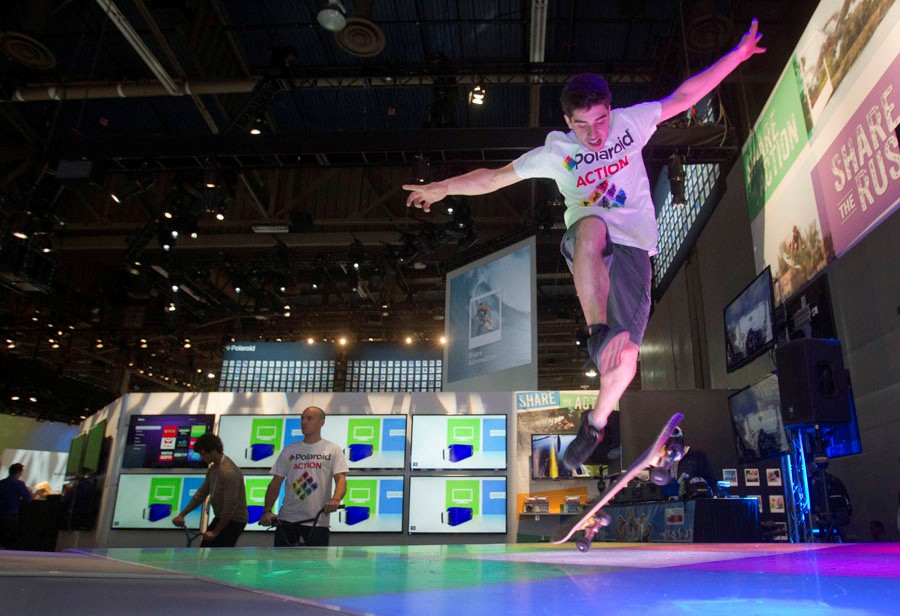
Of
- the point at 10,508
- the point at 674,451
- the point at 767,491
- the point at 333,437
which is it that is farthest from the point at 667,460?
the point at 10,508

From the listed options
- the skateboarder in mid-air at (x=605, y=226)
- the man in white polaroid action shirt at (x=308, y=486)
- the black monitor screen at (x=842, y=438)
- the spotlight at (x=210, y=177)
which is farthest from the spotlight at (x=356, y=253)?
the skateboarder in mid-air at (x=605, y=226)

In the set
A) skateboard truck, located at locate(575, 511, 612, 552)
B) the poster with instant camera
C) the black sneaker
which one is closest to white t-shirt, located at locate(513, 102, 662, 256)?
the black sneaker

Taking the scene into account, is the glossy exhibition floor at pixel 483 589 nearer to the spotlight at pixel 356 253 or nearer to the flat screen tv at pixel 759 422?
the flat screen tv at pixel 759 422

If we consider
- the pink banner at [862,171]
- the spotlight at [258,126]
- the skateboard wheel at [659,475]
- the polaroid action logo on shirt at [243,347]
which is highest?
the spotlight at [258,126]

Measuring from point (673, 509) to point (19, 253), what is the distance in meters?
8.41

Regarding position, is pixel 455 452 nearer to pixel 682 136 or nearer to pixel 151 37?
pixel 682 136

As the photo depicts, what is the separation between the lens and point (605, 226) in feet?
6.84

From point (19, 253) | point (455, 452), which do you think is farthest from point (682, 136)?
point (19, 253)

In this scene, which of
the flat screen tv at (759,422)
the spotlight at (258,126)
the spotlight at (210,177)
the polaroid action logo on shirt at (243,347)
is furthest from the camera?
the polaroid action logo on shirt at (243,347)

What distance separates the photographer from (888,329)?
177 inches

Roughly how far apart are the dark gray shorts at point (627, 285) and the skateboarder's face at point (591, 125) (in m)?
0.29

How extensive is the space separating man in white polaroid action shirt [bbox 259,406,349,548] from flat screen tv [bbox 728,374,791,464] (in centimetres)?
366

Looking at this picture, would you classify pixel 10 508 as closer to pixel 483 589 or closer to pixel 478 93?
pixel 478 93

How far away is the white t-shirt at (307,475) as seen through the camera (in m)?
4.43
